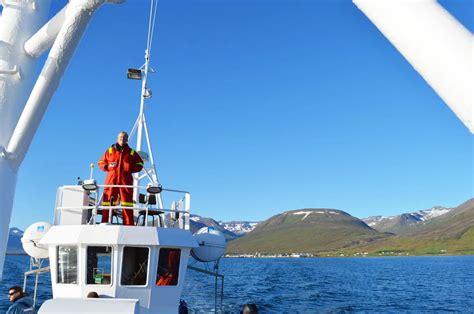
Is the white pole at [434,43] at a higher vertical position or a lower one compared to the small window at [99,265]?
higher

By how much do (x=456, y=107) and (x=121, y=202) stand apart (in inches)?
452

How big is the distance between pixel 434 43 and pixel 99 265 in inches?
462

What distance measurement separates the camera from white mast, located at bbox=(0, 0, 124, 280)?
6.76 metres

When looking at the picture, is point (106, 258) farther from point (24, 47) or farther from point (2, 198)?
point (24, 47)

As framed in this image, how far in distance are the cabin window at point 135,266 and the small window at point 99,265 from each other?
40 cm

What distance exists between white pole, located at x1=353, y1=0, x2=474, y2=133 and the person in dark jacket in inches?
346

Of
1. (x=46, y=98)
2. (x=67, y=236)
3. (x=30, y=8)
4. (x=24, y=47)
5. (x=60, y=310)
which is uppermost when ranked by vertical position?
(x=30, y=8)

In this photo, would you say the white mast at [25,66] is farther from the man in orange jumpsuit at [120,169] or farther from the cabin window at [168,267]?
the cabin window at [168,267]

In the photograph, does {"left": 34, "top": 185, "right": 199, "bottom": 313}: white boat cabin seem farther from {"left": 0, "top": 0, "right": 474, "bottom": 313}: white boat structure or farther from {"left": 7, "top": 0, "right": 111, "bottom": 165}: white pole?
{"left": 7, "top": 0, "right": 111, "bottom": 165}: white pole

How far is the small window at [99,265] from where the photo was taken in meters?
12.4

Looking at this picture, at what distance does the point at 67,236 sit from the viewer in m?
12.6

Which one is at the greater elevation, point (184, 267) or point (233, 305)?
point (184, 267)

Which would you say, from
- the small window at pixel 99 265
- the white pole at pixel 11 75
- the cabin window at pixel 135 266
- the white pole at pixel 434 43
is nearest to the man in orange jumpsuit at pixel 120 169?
the cabin window at pixel 135 266

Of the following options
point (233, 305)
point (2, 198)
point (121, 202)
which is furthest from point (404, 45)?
point (233, 305)
